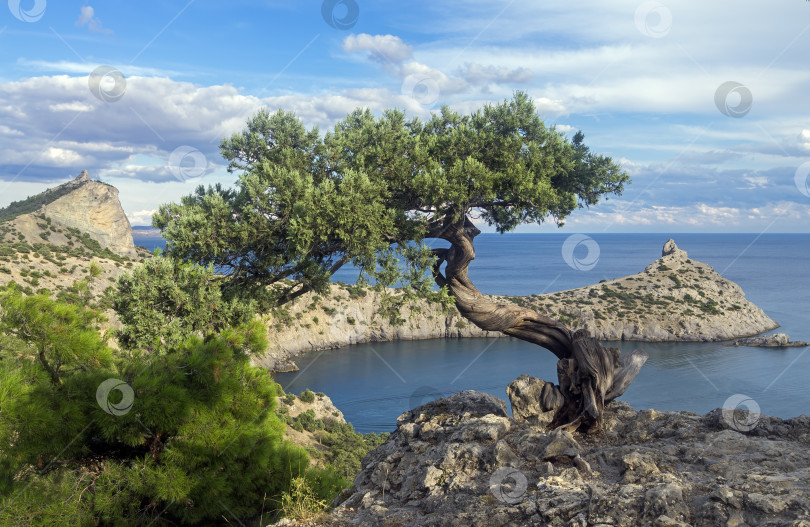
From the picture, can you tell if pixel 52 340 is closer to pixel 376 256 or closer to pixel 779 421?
pixel 376 256

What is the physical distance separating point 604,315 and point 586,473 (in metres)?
98.0

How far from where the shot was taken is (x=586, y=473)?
8.53m

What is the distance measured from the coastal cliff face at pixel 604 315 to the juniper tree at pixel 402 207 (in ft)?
256

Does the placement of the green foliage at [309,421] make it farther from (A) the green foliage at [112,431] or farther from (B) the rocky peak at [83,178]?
(B) the rocky peak at [83,178]

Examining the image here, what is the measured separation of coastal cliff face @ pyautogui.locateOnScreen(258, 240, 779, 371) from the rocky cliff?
174 feet

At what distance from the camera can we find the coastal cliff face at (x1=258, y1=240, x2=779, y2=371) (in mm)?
97125

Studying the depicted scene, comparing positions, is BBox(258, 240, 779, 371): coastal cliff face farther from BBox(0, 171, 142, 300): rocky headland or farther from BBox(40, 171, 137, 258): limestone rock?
BBox(40, 171, 137, 258): limestone rock

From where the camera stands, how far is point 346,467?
110 ft

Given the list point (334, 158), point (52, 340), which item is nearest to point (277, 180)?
point (334, 158)

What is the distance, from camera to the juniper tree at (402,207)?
12.2 metres

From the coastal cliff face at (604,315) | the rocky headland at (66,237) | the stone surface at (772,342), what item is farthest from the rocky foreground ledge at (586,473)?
the stone surface at (772,342)

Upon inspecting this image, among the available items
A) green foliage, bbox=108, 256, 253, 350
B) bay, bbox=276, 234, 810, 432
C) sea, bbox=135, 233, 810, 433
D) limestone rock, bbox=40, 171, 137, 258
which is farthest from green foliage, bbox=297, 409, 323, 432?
limestone rock, bbox=40, 171, 137, 258

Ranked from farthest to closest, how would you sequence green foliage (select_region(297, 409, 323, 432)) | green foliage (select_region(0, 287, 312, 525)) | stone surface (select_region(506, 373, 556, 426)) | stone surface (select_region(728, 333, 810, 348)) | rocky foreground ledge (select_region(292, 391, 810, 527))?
stone surface (select_region(728, 333, 810, 348)) → green foliage (select_region(297, 409, 323, 432)) → stone surface (select_region(506, 373, 556, 426)) → green foliage (select_region(0, 287, 312, 525)) → rocky foreground ledge (select_region(292, 391, 810, 527))

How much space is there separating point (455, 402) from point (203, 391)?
5.96 metres
